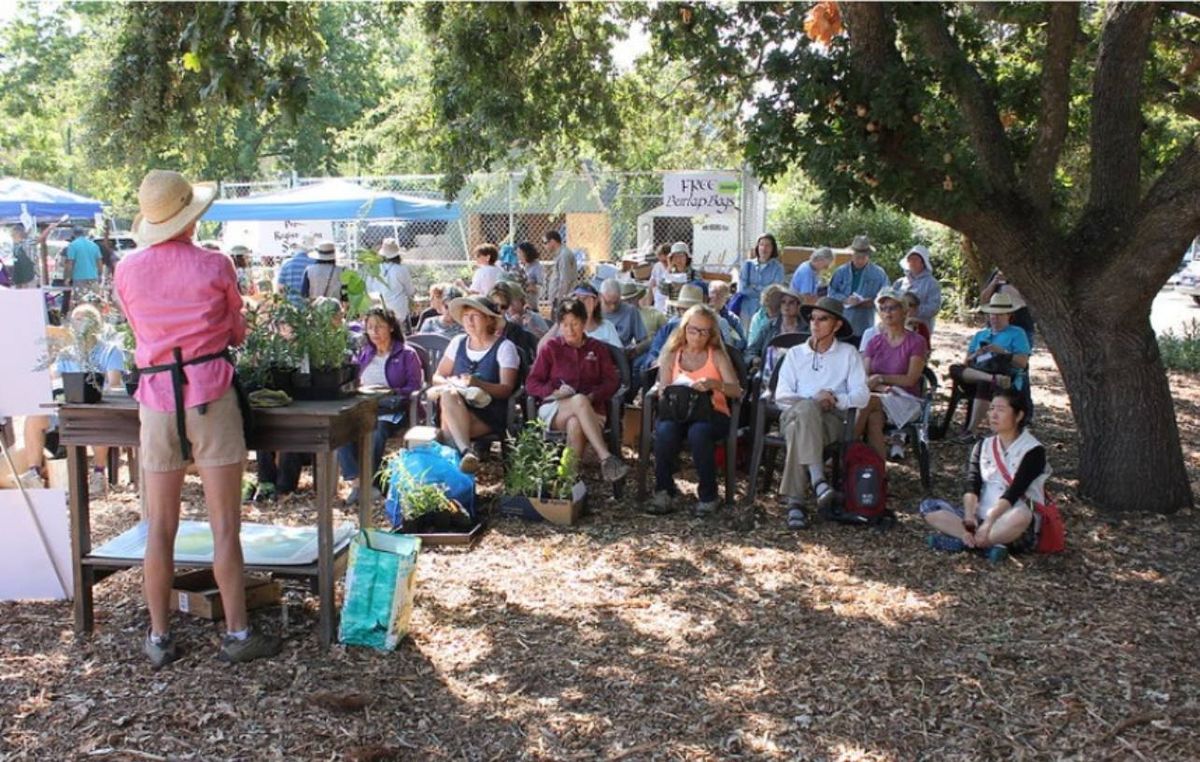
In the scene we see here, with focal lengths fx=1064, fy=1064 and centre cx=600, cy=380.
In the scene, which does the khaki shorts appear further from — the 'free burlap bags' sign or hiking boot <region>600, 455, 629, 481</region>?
the 'free burlap bags' sign


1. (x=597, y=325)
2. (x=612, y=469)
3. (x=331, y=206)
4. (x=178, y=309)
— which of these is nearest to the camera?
(x=178, y=309)

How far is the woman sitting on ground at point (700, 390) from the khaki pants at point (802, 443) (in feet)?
1.28

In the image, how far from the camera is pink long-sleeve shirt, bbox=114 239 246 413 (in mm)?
3537

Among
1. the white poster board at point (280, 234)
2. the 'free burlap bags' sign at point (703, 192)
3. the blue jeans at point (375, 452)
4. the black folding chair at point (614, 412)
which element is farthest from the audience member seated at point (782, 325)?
the white poster board at point (280, 234)

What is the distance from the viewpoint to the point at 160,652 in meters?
3.80

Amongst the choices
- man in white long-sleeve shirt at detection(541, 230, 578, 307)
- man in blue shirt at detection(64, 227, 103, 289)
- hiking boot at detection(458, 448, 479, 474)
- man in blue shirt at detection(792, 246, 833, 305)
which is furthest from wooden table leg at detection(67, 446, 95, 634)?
man in blue shirt at detection(64, 227, 103, 289)

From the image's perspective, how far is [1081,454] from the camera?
6047 mm

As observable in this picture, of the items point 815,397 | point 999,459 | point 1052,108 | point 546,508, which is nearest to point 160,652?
point 546,508

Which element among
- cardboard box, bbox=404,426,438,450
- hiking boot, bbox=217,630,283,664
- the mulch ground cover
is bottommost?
the mulch ground cover

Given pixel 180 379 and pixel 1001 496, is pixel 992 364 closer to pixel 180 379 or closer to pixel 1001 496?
pixel 1001 496

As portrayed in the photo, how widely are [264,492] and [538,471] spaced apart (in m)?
1.72

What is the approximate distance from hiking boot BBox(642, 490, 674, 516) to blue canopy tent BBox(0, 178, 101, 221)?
12453mm

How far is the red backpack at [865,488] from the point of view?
18.5 feet

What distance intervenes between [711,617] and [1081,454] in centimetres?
288
